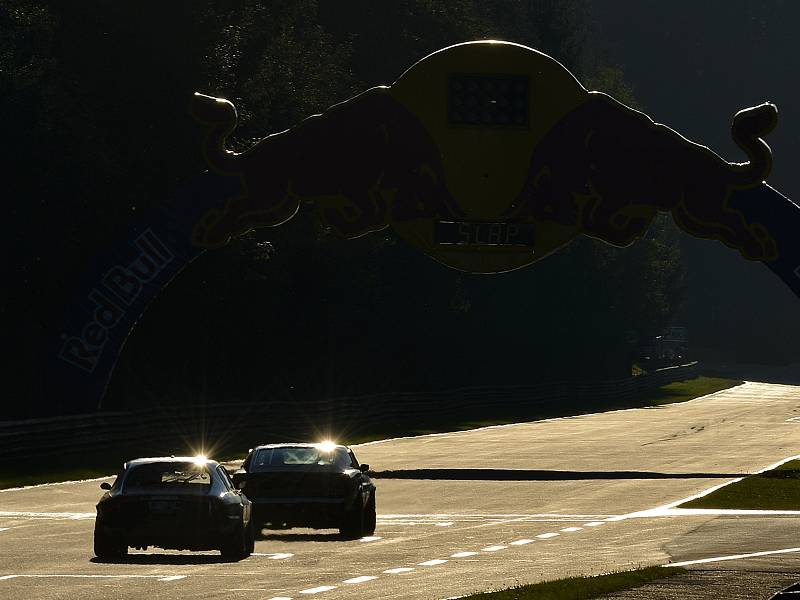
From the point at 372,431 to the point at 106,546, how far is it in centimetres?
4022

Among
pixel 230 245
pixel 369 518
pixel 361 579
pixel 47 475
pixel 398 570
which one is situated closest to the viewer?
pixel 361 579

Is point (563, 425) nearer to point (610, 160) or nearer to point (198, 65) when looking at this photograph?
point (198, 65)

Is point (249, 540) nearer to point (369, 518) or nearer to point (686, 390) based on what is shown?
point (369, 518)

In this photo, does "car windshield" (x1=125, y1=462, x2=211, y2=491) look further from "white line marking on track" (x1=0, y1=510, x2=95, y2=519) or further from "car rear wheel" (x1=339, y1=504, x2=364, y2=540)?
"white line marking on track" (x1=0, y1=510, x2=95, y2=519)

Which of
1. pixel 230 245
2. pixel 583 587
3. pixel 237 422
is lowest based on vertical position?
pixel 583 587

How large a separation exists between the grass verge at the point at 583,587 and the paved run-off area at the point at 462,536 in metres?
0.61

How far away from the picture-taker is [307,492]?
25297 mm

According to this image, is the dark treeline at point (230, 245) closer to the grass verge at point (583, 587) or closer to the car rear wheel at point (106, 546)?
the car rear wheel at point (106, 546)

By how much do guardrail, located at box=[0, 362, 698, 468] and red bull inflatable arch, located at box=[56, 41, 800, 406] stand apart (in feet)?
12.8

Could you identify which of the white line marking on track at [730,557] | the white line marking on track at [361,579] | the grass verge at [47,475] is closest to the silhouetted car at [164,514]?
the white line marking on track at [361,579]

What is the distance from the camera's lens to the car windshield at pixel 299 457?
84.0ft

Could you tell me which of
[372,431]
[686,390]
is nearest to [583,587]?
[372,431]

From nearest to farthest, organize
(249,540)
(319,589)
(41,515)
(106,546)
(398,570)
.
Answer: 1. (319,589)
2. (398,570)
3. (106,546)
4. (249,540)
5. (41,515)

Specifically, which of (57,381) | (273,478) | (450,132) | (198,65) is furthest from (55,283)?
(273,478)
